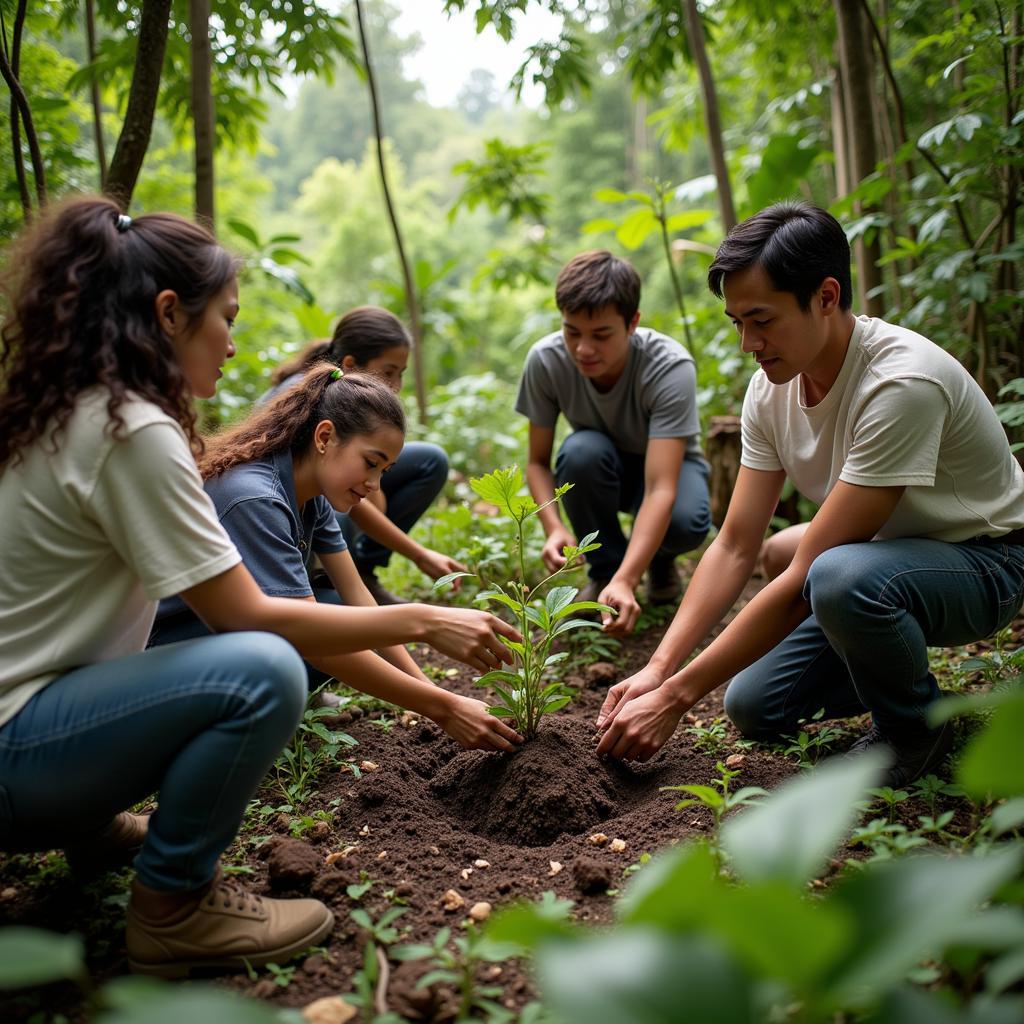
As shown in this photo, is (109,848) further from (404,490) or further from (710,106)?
Answer: (710,106)

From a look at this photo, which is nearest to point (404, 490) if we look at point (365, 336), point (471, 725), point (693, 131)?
point (365, 336)

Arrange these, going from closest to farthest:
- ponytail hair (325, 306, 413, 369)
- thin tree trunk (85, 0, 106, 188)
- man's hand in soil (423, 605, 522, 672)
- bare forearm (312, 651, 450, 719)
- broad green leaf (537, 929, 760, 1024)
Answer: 1. broad green leaf (537, 929, 760, 1024)
2. man's hand in soil (423, 605, 522, 672)
3. bare forearm (312, 651, 450, 719)
4. ponytail hair (325, 306, 413, 369)
5. thin tree trunk (85, 0, 106, 188)

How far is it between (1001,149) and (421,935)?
325cm

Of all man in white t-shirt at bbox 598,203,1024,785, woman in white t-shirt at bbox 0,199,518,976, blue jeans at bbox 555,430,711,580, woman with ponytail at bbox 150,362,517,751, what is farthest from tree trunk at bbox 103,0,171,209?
man in white t-shirt at bbox 598,203,1024,785

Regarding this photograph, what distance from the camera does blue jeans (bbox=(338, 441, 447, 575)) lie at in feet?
11.3

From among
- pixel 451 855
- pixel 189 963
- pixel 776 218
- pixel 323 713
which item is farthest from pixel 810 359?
pixel 189 963

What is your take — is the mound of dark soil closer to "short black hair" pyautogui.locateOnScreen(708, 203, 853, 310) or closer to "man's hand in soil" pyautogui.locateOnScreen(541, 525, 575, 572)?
"man's hand in soil" pyautogui.locateOnScreen(541, 525, 575, 572)

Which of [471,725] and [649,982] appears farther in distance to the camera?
[471,725]

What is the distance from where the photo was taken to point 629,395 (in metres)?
3.28

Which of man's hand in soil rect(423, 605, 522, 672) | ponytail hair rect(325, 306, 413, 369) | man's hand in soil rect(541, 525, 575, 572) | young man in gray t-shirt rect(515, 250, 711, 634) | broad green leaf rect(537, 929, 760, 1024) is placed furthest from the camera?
ponytail hair rect(325, 306, 413, 369)

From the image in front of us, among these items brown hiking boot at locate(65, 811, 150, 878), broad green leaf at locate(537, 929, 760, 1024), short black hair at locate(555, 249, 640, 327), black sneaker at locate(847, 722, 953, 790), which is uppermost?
short black hair at locate(555, 249, 640, 327)

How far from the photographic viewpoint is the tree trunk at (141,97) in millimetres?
2602

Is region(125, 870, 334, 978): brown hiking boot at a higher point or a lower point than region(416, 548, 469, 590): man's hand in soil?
lower

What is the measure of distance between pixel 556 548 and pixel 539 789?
1.07m
